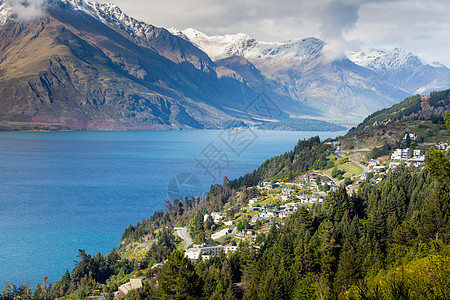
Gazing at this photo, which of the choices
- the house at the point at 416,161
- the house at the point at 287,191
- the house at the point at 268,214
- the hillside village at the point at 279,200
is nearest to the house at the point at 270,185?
the hillside village at the point at 279,200

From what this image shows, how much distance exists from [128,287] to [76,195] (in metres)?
71.7

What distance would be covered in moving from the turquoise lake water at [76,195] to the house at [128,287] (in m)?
17.3

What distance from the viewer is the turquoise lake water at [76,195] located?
70312 millimetres

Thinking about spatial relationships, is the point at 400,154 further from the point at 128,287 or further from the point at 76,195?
the point at 76,195

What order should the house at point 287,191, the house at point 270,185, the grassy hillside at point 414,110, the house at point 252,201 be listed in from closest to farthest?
the house at point 252,201 < the house at point 287,191 < the house at point 270,185 < the grassy hillside at point 414,110

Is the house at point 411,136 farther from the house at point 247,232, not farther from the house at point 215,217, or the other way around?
the house at point 247,232

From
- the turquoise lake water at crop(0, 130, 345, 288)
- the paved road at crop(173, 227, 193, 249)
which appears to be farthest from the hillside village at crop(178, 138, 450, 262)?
the turquoise lake water at crop(0, 130, 345, 288)

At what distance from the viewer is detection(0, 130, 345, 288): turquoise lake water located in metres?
70.3

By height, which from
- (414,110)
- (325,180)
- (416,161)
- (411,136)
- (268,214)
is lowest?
(268,214)

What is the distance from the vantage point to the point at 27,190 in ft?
383

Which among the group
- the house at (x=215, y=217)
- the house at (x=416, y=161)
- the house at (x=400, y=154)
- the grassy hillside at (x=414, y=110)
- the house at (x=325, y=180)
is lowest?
the house at (x=215, y=217)

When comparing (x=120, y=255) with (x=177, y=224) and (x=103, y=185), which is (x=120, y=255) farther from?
(x=103, y=185)

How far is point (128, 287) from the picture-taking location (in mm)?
49250

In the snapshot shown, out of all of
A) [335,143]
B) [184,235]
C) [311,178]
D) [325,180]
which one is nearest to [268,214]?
[184,235]
